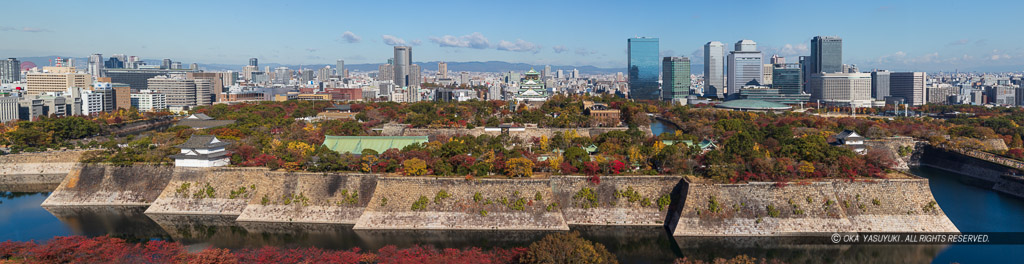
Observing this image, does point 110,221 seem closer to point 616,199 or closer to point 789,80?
point 616,199

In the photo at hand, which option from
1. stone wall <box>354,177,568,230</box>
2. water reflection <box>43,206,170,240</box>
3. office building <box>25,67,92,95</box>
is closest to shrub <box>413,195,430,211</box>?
stone wall <box>354,177,568,230</box>

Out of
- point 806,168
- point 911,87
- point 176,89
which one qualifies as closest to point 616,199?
point 806,168

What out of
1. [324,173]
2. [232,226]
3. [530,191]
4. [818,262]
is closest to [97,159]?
[232,226]

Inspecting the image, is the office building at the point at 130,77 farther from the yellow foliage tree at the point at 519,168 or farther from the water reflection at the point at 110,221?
the yellow foliage tree at the point at 519,168

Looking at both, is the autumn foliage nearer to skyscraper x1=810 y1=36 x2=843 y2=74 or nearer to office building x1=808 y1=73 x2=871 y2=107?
office building x1=808 y1=73 x2=871 y2=107

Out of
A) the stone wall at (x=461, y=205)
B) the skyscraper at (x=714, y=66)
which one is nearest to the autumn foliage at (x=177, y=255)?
the stone wall at (x=461, y=205)
